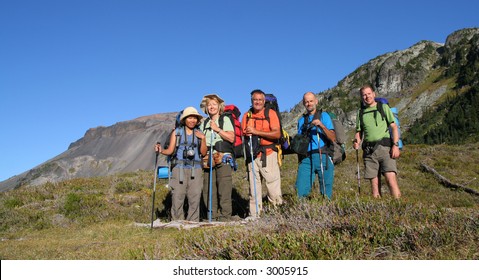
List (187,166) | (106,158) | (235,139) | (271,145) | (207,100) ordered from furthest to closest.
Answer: (106,158)
(207,100)
(235,139)
(187,166)
(271,145)

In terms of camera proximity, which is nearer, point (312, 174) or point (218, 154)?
point (312, 174)

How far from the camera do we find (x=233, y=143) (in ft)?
27.6

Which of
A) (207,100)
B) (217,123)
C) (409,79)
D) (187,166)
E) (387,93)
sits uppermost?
(409,79)

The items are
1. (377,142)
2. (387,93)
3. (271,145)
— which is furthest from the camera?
(387,93)

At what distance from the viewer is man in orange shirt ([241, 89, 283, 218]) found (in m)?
7.62

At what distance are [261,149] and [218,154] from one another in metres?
1.14

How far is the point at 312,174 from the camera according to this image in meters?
7.67

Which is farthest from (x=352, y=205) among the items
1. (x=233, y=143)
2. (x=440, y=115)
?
(x=440, y=115)

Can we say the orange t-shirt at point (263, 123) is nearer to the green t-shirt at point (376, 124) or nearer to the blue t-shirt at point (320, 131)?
the blue t-shirt at point (320, 131)

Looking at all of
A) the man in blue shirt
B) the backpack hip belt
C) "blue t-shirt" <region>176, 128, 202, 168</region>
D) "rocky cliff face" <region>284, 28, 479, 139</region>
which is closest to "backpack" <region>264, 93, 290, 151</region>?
the man in blue shirt

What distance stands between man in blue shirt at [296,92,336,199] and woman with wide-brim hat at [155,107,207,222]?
2.07 m

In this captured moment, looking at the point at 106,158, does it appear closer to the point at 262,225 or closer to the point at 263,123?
the point at 263,123

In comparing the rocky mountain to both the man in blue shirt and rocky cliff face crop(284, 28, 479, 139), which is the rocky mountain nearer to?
rocky cliff face crop(284, 28, 479, 139)

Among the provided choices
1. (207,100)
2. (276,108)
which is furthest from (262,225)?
(207,100)
